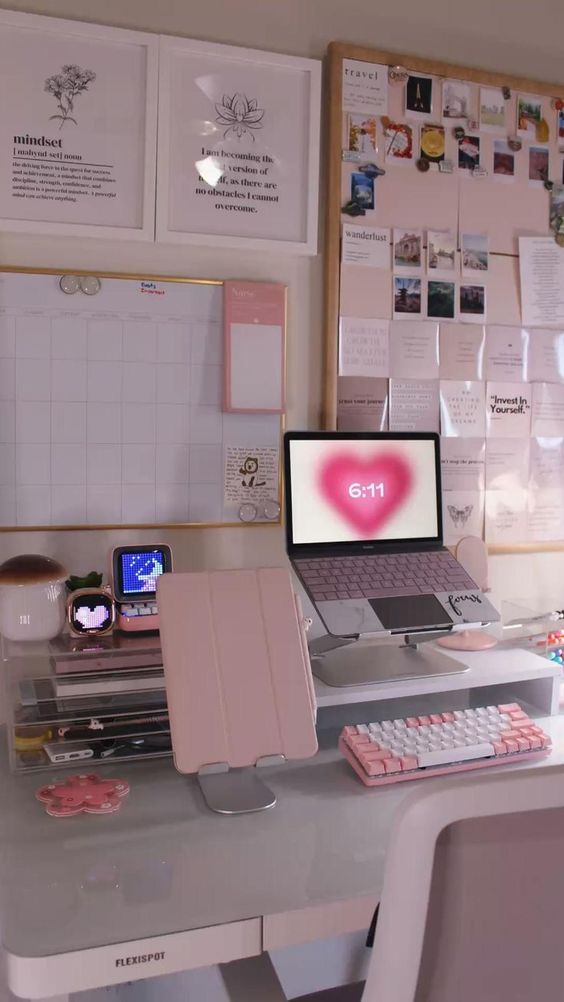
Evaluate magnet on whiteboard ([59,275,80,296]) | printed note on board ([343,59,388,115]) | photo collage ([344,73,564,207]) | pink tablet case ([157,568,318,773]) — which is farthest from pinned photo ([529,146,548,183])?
pink tablet case ([157,568,318,773])

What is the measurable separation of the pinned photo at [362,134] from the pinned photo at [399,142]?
3cm

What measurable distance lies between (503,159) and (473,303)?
329 mm

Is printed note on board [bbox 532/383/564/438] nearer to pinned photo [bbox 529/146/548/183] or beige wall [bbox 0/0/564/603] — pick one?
beige wall [bbox 0/0/564/603]

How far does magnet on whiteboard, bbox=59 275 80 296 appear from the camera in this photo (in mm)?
1613

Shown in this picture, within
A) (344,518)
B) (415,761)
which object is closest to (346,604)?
(344,518)

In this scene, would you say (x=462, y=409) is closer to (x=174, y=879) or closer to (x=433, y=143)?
(x=433, y=143)

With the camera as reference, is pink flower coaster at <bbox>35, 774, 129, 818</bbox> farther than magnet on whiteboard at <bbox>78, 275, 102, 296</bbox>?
No

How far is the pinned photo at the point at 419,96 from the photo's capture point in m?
1.82

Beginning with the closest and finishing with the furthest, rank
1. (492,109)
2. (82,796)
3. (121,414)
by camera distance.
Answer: (82,796), (121,414), (492,109)

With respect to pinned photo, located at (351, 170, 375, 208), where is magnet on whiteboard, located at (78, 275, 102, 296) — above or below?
below

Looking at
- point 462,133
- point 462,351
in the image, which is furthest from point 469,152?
point 462,351

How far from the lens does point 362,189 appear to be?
5.90 ft

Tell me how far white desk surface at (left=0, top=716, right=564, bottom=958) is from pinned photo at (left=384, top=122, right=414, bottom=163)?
1273mm

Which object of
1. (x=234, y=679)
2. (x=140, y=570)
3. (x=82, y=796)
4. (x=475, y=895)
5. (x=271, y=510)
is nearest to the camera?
(x=475, y=895)
